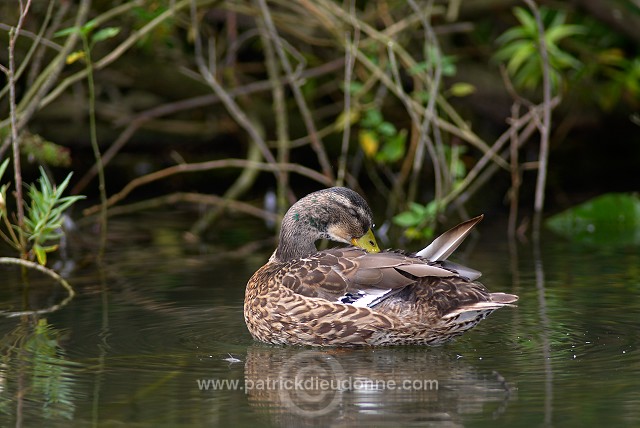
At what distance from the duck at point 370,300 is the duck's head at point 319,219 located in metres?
0.51

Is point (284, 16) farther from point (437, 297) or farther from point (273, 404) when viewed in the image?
point (273, 404)

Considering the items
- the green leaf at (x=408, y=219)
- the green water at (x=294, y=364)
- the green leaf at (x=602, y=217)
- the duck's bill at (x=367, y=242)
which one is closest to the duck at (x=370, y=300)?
the green water at (x=294, y=364)

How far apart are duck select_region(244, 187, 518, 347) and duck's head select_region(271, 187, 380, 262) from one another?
0.51 metres

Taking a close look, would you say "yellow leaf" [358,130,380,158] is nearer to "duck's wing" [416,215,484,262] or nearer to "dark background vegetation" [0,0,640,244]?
"dark background vegetation" [0,0,640,244]

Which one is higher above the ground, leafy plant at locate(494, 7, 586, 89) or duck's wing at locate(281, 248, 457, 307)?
leafy plant at locate(494, 7, 586, 89)

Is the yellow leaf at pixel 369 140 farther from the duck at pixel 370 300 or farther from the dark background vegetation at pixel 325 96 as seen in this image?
the duck at pixel 370 300

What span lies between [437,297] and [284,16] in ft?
17.4

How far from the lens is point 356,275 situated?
584cm

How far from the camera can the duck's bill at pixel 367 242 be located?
270 inches

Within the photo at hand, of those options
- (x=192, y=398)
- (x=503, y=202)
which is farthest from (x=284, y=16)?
(x=192, y=398)

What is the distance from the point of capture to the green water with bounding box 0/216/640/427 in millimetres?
4598

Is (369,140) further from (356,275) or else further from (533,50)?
(356,275)

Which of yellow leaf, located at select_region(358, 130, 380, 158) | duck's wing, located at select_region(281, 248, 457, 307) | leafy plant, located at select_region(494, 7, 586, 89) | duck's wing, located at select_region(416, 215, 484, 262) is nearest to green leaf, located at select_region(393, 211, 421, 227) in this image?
yellow leaf, located at select_region(358, 130, 380, 158)

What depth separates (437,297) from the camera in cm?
580
